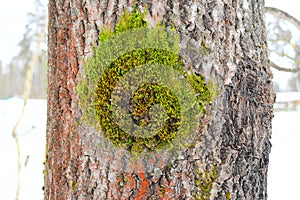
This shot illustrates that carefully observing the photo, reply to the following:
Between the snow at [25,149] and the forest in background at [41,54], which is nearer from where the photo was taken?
the forest in background at [41,54]

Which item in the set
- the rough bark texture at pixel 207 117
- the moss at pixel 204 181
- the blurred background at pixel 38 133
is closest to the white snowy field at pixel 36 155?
the blurred background at pixel 38 133

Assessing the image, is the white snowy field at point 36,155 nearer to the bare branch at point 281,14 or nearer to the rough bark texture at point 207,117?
the bare branch at point 281,14

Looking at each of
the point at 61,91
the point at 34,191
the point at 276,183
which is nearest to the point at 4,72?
the point at 34,191

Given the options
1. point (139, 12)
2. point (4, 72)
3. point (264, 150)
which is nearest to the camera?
point (139, 12)

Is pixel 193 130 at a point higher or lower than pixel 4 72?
lower

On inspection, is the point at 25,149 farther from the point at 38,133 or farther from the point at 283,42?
the point at 283,42

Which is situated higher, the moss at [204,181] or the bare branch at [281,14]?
the bare branch at [281,14]

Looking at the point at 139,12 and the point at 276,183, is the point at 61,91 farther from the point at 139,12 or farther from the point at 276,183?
the point at 276,183
